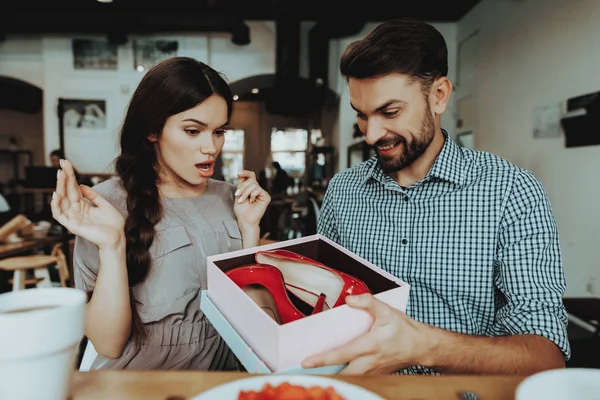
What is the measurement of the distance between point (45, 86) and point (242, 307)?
704 centimetres

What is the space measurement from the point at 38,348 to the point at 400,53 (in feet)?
3.67

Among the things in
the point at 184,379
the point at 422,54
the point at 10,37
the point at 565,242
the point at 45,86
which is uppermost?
the point at 10,37

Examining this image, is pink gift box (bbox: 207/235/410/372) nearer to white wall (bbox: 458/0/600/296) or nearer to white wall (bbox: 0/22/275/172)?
white wall (bbox: 458/0/600/296)

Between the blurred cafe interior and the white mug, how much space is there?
2912mm

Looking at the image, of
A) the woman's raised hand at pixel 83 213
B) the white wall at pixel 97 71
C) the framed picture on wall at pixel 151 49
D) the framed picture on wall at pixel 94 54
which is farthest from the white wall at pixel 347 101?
the woman's raised hand at pixel 83 213

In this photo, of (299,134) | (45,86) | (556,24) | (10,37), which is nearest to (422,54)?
(556,24)

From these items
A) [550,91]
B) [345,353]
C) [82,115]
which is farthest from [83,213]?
[82,115]

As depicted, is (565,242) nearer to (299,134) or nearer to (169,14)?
(169,14)

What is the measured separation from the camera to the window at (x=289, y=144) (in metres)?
11.0

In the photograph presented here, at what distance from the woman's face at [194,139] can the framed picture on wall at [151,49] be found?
5434mm

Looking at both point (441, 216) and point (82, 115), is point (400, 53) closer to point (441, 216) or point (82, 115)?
point (441, 216)

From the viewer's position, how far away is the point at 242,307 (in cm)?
60

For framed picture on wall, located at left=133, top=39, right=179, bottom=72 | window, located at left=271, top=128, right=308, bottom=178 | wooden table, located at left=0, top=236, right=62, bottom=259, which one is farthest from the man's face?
window, located at left=271, top=128, right=308, bottom=178

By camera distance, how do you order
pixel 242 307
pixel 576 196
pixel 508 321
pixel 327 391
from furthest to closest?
pixel 576 196
pixel 508 321
pixel 242 307
pixel 327 391
